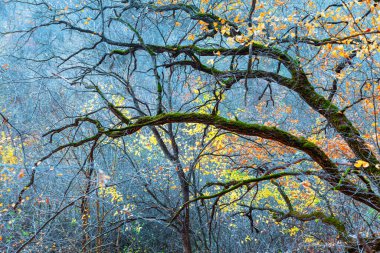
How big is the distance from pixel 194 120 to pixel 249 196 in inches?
321

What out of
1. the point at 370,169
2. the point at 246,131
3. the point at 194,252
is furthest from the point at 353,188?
the point at 194,252

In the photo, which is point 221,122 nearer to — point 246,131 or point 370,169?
point 246,131

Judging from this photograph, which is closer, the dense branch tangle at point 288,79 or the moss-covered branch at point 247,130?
the moss-covered branch at point 247,130

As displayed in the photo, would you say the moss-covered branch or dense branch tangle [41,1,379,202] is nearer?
the moss-covered branch

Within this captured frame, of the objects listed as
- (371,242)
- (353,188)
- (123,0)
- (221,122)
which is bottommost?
(371,242)

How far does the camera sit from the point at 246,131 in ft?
13.1

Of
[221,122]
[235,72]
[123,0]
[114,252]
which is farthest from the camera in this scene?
[114,252]

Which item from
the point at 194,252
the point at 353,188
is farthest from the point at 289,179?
the point at 353,188

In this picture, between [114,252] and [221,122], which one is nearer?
[221,122]

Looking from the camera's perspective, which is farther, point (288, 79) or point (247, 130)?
point (288, 79)

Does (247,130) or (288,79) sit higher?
(288,79)

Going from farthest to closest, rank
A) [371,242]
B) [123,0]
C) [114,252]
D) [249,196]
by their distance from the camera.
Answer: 1. [249,196]
2. [114,252]
3. [123,0]
4. [371,242]

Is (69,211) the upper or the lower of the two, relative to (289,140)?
upper

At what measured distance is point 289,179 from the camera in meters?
9.63
